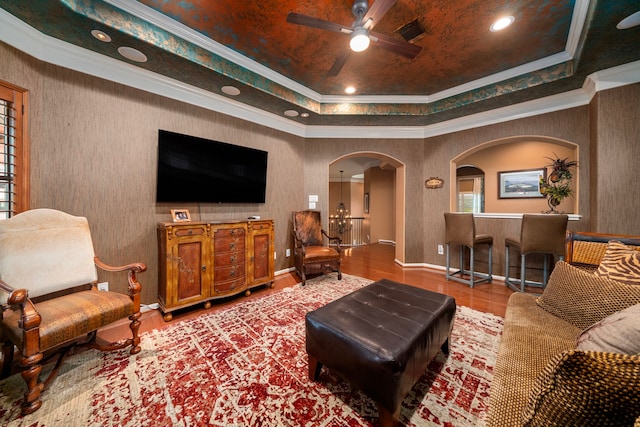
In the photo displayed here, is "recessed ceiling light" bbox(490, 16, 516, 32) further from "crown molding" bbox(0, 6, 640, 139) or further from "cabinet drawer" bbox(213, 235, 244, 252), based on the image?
"cabinet drawer" bbox(213, 235, 244, 252)

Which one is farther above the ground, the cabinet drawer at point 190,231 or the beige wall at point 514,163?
the beige wall at point 514,163

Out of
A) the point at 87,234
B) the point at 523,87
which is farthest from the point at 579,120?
the point at 87,234

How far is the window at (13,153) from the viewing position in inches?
70.9

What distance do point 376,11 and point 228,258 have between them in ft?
9.29

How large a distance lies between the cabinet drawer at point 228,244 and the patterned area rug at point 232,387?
0.91 meters

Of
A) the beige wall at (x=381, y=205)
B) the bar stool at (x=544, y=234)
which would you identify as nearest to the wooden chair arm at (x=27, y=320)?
the bar stool at (x=544, y=234)

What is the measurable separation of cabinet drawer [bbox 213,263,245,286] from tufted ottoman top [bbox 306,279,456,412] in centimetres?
163

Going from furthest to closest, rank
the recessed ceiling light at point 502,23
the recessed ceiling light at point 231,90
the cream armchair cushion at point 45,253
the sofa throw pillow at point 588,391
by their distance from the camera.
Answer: the recessed ceiling light at point 231,90 → the recessed ceiling light at point 502,23 → the cream armchair cushion at point 45,253 → the sofa throw pillow at point 588,391

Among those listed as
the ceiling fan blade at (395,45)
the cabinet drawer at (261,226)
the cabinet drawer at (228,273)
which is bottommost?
the cabinet drawer at (228,273)

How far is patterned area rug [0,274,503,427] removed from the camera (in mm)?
1258

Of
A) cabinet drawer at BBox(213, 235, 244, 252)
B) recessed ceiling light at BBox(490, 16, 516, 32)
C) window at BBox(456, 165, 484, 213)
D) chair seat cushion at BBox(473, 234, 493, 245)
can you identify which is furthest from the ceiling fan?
window at BBox(456, 165, 484, 213)

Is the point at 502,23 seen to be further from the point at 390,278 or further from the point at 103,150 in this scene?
the point at 103,150

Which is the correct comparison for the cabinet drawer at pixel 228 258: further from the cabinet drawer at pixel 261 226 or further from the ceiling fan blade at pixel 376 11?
the ceiling fan blade at pixel 376 11

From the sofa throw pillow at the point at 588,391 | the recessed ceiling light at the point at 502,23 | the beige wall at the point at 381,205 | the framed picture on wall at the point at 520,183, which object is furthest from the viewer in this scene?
the beige wall at the point at 381,205
